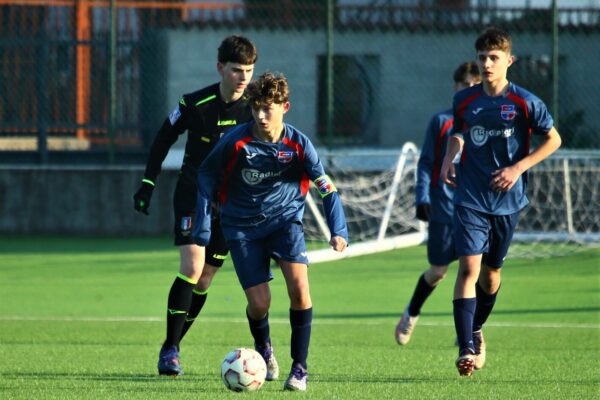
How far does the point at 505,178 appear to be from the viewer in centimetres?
727

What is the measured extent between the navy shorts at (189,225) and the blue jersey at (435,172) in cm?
178

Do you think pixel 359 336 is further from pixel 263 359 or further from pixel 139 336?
pixel 263 359

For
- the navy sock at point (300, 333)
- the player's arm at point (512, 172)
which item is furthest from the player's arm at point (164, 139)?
the player's arm at point (512, 172)

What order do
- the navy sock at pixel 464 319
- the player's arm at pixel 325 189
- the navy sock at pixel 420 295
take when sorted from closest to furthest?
the player's arm at pixel 325 189, the navy sock at pixel 464 319, the navy sock at pixel 420 295

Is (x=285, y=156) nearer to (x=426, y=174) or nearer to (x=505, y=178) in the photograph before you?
(x=505, y=178)

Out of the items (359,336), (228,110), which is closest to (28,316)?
(359,336)

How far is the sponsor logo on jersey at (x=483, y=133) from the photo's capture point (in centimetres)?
737

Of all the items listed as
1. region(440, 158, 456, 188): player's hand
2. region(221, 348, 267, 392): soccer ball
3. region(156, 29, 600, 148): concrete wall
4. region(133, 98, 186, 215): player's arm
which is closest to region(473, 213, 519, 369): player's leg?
region(440, 158, 456, 188): player's hand

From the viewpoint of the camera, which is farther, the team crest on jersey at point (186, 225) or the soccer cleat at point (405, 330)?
the soccer cleat at point (405, 330)

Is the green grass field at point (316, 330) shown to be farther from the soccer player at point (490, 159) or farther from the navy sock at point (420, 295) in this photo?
the soccer player at point (490, 159)

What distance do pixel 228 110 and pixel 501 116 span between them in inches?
65.6

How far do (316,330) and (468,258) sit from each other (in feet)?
8.59

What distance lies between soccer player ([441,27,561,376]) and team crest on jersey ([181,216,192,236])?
1.60 metres

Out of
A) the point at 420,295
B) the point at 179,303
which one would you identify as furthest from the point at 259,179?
the point at 420,295
